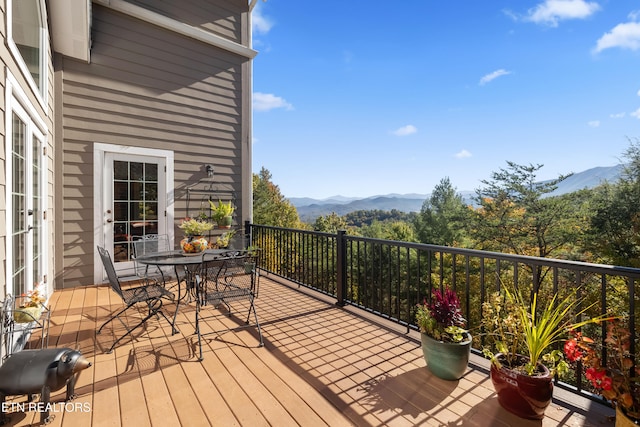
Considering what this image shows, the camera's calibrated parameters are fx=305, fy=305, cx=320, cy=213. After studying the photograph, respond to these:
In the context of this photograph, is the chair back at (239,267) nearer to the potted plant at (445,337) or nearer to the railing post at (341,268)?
the railing post at (341,268)

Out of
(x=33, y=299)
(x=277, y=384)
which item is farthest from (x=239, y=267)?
(x=33, y=299)

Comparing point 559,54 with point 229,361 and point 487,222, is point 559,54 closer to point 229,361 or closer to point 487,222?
point 487,222

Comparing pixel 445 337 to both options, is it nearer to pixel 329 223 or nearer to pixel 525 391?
pixel 525 391

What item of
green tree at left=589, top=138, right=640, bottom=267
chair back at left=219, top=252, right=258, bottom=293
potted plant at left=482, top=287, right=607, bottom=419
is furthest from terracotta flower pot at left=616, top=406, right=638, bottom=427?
green tree at left=589, top=138, right=640, bottom=267

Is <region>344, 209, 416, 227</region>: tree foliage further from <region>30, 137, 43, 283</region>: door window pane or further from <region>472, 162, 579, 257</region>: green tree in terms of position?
<region>30, 137, 43, 283</region>: door window pane

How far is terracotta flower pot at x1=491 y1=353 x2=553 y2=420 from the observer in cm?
167

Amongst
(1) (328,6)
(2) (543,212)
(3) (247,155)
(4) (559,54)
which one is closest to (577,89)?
(4) (559,54)

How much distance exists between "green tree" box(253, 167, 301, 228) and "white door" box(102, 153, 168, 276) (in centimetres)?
1526

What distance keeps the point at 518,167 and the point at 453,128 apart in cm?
2347

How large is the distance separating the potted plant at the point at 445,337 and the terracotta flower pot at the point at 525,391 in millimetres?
283

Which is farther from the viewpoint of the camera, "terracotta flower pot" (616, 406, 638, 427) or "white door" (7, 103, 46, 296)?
"white door" (7, 103, 46, 296)

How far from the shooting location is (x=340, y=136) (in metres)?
37.5

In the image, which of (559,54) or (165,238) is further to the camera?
(559,54)

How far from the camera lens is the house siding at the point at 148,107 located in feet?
14.1
